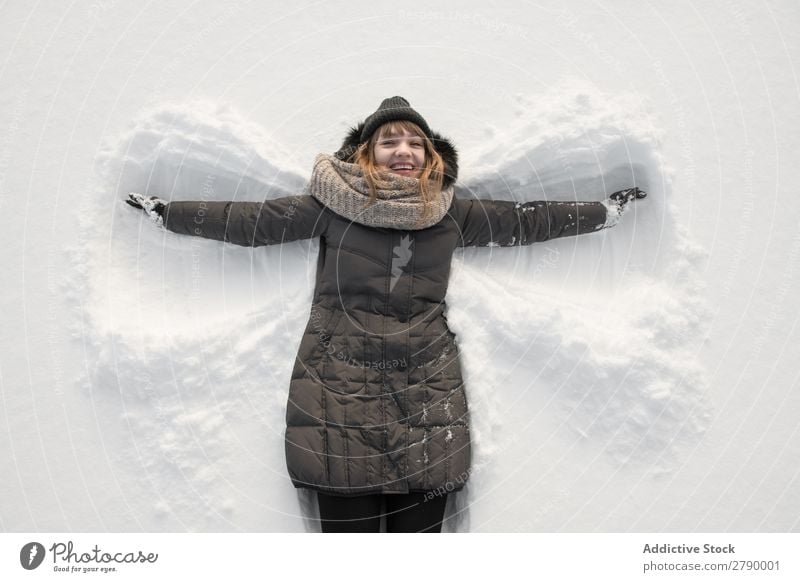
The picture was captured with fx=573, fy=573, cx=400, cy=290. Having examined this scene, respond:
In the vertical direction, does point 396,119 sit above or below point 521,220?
above

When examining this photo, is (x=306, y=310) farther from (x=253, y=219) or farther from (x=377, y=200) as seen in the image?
(x=377, y=200)

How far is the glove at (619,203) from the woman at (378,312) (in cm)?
21

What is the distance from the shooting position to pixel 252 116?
2.03 m

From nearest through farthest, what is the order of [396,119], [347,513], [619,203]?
[347,513], [396,119], [619,203]

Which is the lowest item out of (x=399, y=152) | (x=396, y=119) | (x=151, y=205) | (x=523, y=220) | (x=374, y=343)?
(x=374, y=343)

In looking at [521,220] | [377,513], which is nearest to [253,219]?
[521,220]

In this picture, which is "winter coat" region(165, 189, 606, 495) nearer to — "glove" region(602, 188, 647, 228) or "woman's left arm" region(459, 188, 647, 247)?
"woman's left arm" region(459, 188, 647, 247)

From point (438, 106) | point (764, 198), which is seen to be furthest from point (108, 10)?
point (764, 198)

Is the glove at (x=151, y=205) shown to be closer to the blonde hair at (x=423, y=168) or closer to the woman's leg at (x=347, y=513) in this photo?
the blonde hair at (x=423, y=168)

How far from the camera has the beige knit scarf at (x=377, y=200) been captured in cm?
176

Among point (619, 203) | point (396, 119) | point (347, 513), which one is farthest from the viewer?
point (619, 203)

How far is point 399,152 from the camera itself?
179 centimetres

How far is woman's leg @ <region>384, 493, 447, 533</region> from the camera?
5.69 feet

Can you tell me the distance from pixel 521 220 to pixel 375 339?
0.63 m
